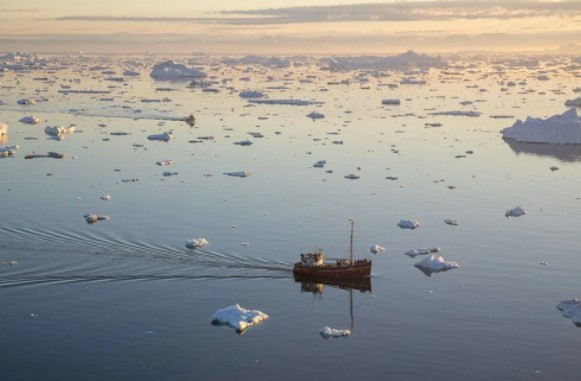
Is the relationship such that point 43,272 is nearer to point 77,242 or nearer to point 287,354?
point 77,242

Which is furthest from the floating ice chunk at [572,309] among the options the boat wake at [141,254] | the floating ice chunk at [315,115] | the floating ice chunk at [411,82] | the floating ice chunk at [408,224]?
the floating ice chunk at [411,82]

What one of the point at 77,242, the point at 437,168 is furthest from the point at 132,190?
the point at 437,168

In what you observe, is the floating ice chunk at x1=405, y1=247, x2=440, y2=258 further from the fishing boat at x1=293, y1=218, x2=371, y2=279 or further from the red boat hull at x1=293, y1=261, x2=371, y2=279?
the red boat hull at x1=293, y1=261, x2=371, y2=279

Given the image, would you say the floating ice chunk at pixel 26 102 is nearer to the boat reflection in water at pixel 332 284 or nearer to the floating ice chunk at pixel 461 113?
the floating ice chunk at pixel 461 113

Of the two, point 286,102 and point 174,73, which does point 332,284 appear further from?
point 174,73

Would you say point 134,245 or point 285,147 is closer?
point 134,245

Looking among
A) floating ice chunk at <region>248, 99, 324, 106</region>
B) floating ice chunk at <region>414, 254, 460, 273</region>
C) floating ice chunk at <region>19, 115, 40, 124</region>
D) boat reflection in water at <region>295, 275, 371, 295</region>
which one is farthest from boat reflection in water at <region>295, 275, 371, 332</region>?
floating ice chunk at <region>248, 99, 324, 106</region>
